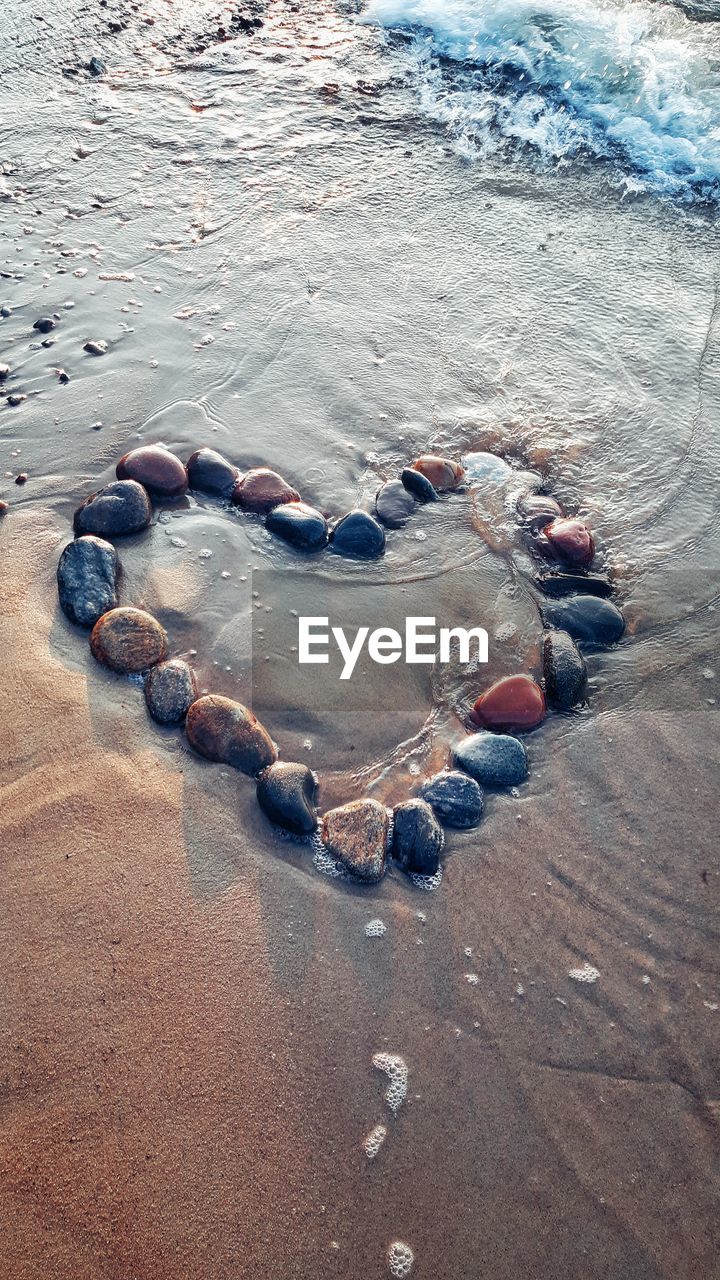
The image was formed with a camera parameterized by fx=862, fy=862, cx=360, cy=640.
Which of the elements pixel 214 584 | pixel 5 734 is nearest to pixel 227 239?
pixel 214 584

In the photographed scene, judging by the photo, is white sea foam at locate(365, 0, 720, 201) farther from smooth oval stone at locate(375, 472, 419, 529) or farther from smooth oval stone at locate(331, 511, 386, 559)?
smooth oval stone at locate(331, 511, 386, 559)

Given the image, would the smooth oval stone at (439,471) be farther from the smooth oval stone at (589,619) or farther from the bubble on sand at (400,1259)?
the bubble on sand at (400,1259)

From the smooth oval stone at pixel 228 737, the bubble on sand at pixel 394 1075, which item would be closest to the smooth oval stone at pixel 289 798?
the smooth oval stone at pixel 228 737

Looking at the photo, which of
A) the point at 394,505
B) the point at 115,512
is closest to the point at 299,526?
the point at 394,505

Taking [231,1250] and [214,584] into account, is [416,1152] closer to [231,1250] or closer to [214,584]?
[231,1250]

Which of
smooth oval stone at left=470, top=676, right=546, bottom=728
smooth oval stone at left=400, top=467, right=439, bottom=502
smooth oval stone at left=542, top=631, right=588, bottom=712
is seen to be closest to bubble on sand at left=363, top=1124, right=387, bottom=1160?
smooth oval stone at left=470, top=676, right=546, bottom=728
